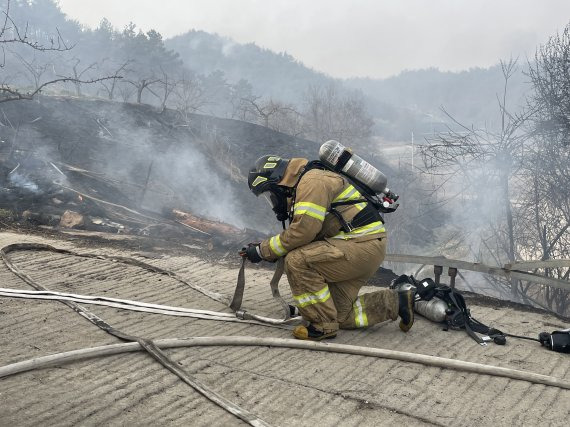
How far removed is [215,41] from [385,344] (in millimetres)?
81559

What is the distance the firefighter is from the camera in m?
4.11

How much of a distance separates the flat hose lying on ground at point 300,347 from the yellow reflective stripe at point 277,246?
683mm

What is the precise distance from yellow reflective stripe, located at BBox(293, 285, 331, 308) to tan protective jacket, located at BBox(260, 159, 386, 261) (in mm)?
378

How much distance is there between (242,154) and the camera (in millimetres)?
16312

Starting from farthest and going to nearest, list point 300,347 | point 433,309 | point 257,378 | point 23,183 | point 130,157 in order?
point 130,157, point 23,183, point 433,309, point 300,347, point 257,378

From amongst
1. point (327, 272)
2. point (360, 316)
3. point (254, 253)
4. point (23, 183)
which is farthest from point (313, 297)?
point (23, 183)

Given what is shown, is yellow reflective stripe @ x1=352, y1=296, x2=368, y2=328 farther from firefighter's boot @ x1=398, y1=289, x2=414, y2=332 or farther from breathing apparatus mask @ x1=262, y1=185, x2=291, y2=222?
breathing apparatus mask @ x1=262, y1=185, x2=291, y2=222

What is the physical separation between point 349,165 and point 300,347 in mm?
1470

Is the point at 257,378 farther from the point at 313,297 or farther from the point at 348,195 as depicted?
the point at 348,195

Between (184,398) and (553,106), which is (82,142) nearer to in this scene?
(553,106)

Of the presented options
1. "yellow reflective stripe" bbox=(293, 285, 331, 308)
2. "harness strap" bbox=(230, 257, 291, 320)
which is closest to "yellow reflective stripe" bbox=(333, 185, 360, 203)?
"yellow reflective stripe" bbox=(293, 285, 331, 308)

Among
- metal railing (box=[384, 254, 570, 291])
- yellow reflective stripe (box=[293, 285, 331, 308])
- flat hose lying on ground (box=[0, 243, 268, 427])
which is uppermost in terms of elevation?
metal railing (box=[384, 254, 570, 291])

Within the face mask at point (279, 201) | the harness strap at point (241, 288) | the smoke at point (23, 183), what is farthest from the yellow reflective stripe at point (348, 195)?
the smoke at point (23, 183)

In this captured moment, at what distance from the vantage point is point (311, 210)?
402 cm
